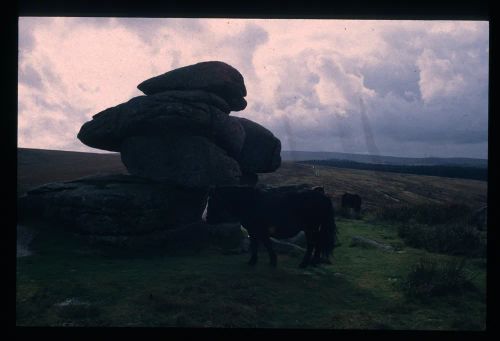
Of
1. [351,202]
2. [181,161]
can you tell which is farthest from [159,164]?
[351,202]

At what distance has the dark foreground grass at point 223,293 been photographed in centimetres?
702

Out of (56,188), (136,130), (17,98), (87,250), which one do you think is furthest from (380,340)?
(56,188)

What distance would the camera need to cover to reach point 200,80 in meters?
14.1

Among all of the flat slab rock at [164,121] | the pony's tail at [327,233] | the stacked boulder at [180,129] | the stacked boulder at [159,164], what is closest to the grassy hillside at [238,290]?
the pony's tail at [327,233]

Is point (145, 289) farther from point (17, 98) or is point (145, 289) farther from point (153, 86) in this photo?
point (153, 86)

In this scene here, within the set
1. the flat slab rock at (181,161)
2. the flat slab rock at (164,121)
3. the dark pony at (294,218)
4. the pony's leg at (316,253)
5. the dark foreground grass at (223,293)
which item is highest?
the flat slab rock at (164,121)

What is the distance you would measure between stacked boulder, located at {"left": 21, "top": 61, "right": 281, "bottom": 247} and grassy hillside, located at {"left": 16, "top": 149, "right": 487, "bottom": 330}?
3.35ft

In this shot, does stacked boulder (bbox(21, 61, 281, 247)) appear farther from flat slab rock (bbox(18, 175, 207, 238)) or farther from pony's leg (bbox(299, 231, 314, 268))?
pony's leg (bbox(299, 231, 314, 268))

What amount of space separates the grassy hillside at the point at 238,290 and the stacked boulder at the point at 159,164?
40.2 inches

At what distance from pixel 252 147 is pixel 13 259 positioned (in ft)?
40.2

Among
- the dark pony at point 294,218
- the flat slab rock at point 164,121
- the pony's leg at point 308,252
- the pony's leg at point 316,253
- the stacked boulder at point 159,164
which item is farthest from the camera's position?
Result: the flat slab rock at point 164,121

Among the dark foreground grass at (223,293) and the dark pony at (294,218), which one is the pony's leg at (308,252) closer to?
the dark pony at (294,218)

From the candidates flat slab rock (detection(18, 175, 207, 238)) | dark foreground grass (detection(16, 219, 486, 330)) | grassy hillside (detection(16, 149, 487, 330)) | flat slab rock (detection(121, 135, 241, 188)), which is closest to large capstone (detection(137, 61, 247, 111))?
flat slab rock (detection(121, 135, 241, 188))

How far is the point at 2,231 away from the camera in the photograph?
206 inches
